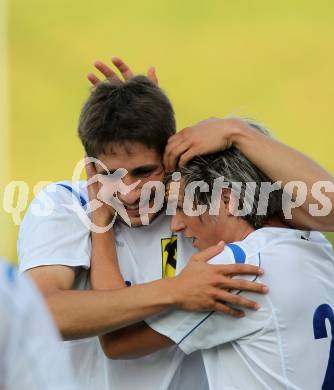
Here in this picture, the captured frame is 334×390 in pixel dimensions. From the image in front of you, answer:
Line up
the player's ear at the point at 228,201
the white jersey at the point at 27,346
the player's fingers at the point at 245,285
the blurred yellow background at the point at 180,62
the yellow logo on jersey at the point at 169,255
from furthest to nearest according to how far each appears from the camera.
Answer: the blurred yellow background at the point at 180,62 < the yellow logo on jersey at the point at 169,255 < the player's ear at the point at 228,201 < the player's fingers at the point at 245,285 < the white jersey at the point at 27,346

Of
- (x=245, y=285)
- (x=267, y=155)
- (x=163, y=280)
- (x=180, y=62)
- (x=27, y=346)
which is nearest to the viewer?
(x=27, y=346)

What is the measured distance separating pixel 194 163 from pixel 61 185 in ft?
1.47

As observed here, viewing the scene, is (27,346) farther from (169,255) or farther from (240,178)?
(169,255)

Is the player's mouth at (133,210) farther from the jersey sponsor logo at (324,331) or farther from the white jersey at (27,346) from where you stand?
the white jersey at (27,346)

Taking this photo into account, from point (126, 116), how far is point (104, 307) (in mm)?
550

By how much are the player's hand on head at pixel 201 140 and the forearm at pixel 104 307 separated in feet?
1.21

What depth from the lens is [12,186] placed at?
6.89 metres

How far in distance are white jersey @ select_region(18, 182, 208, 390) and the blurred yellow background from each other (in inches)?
176

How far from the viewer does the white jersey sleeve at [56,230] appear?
239 centimetres

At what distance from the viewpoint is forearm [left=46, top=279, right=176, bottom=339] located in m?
2.18

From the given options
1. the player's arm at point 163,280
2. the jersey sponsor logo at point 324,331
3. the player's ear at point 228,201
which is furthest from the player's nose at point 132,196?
the jersey sponsor logo at point 324,331

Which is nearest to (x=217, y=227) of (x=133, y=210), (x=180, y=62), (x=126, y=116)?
(x=133, y=210)

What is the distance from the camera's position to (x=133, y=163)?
7.95ft

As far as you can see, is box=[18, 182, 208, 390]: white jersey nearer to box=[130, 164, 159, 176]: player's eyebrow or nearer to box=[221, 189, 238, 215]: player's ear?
box=[130, 164, 159, 176]: player's eyebrow
